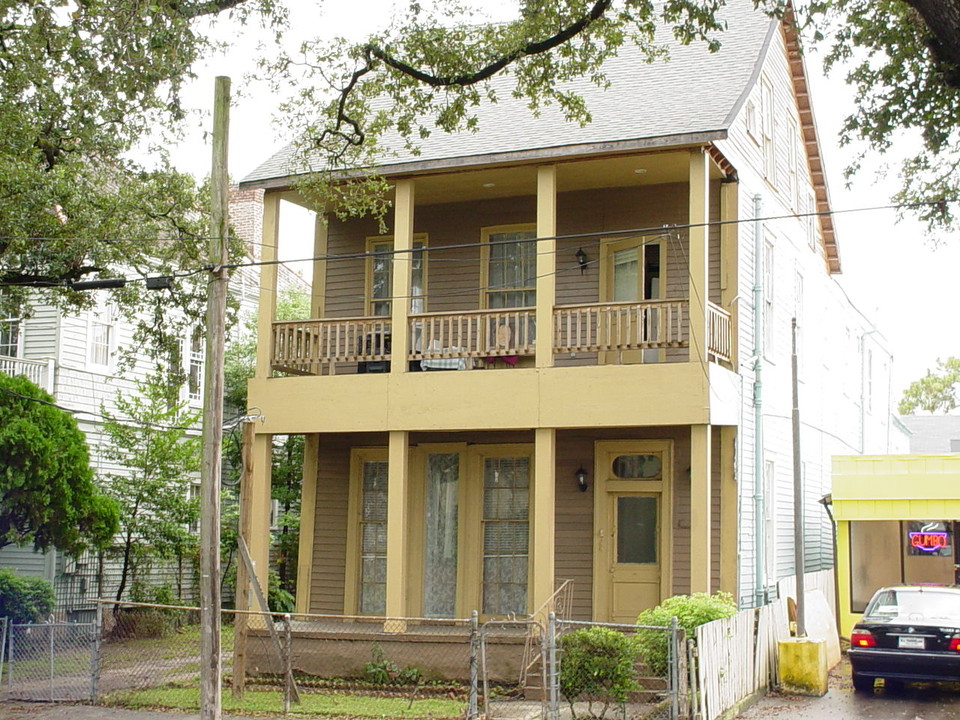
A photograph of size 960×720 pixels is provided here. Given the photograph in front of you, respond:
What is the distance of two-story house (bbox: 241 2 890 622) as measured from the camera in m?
15.6

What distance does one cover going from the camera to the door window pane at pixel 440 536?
59.8 feet

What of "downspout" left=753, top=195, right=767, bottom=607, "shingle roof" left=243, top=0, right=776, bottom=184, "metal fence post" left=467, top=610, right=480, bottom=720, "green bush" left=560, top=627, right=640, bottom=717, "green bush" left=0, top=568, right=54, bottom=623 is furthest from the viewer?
"green bush" left=0, top=568, right=54, bottom=623

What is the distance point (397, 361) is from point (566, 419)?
8.46ft

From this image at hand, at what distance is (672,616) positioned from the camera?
1280 centimetres

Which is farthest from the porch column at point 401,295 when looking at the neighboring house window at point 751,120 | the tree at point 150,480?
the tree at point 150,480

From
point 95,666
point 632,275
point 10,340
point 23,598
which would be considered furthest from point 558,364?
point 10,340

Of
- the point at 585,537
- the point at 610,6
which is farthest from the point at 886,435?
the point at 610,6

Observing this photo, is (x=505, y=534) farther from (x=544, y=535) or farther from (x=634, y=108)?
(x=634, y=108)

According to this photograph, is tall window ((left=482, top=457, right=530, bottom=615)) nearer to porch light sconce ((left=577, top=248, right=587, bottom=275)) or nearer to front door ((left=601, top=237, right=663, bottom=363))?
front door ((left=601, top=237, right=663, bottom=363))

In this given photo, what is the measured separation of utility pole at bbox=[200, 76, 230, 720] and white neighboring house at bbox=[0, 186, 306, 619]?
8573 mm

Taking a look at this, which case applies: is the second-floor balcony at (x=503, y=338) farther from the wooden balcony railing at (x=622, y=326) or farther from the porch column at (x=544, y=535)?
the porch column at (x=544, y=535)

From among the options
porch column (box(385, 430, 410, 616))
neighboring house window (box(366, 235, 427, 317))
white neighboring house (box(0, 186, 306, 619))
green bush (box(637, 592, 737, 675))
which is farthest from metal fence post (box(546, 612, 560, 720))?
white neighboring house (box(0, 186, 306, 619))

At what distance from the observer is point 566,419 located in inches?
613

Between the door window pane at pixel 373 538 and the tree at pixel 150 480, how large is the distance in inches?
209
